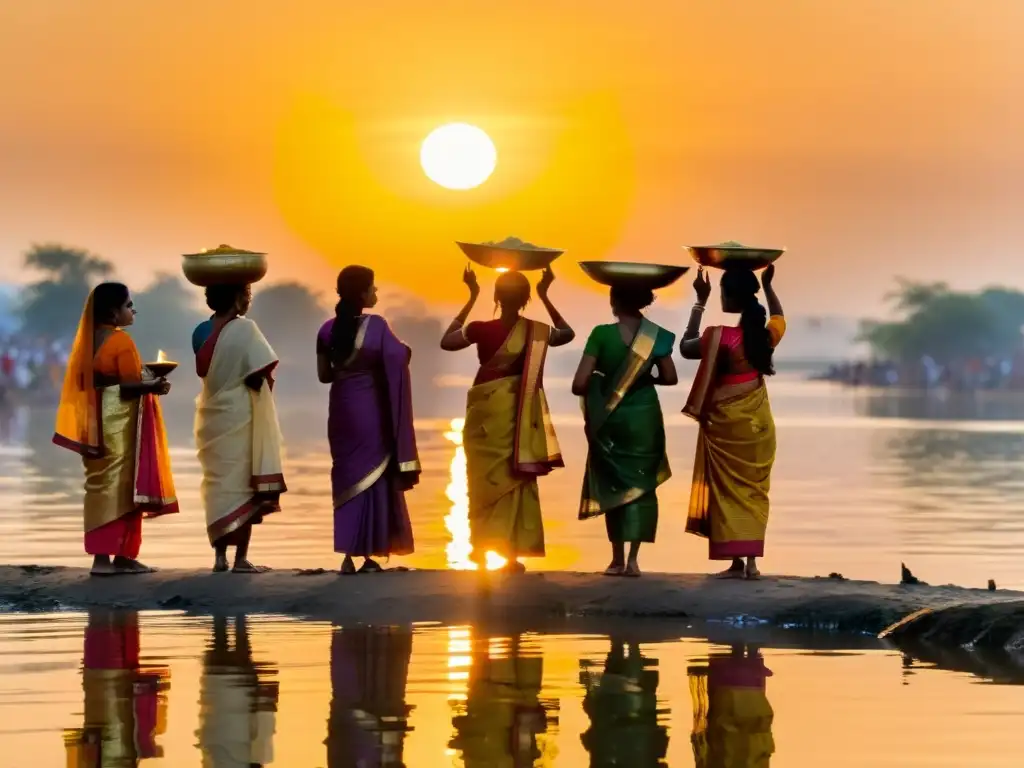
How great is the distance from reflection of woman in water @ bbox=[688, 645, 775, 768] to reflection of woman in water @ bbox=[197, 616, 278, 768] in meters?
1.69

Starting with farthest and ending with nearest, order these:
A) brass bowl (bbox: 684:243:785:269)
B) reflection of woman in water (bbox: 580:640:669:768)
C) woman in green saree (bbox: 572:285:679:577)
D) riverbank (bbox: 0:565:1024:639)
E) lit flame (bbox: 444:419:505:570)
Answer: lit flame (bbox: 444:419:505:570) → woman in green saree (bbox: 572:285:679:577) → brass bowl (bbox: 684:243:785:269) → riverbank (bbox: 0:565:1024:639) → reflection of woman in water (bbox: 580:640:669:768)

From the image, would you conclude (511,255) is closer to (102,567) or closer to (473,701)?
(102,567)

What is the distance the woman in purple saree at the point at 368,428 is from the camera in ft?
43.1

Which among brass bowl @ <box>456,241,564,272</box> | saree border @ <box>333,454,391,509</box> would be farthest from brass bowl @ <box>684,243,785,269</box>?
saree border @ <box>333,454,391,509</box>

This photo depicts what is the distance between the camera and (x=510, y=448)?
1312 cm

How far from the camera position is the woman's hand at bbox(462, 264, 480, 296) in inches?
515

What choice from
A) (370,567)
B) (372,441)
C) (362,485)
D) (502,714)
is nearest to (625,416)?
(372,441)

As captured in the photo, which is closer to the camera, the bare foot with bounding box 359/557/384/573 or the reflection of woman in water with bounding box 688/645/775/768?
the reflection of woman in water with bounding box 688/645/775/768

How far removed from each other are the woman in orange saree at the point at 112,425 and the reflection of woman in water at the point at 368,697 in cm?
Answer: 199

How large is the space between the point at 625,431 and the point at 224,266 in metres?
2.51

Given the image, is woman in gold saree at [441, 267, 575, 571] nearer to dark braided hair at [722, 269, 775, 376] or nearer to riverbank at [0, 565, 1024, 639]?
riverbank at [0, 565, 1024, 639]

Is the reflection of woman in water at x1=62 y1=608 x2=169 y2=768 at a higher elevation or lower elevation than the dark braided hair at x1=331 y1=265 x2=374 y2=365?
lower

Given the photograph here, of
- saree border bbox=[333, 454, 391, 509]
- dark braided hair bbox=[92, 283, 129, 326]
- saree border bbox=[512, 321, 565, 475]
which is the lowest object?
saree border bbox=[333, 454, 391, 509]

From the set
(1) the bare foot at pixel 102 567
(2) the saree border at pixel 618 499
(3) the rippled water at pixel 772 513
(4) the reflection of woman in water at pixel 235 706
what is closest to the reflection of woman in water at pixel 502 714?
(4) the reflection of woman in water at pixel 235 706
